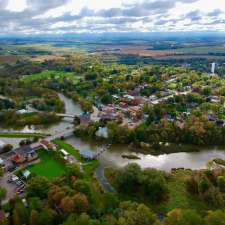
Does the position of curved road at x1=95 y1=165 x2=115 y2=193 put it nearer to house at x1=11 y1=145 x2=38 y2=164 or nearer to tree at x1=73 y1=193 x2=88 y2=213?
tree at x1=73 y1=193 x2=88 y2=213

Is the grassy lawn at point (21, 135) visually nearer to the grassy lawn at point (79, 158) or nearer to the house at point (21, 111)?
the grassy lawn at point (79, 158)

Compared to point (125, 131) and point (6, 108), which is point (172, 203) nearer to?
point (125, 131)

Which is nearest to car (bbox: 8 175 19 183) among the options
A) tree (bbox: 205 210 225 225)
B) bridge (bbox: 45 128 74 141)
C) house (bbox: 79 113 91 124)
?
bridge (bbox: 45 128 74 141)

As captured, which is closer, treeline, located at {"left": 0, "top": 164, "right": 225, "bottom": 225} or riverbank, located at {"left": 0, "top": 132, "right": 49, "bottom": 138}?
treeline, located at {"left": 0, "top": 164, "right": 225, "bottom": 225}

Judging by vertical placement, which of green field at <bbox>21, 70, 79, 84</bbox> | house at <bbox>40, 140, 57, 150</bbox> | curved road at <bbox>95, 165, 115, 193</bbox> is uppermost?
green field at <bbox>21, 70, 79, 84</bbox>

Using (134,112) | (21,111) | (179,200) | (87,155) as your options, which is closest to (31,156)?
(87,155)

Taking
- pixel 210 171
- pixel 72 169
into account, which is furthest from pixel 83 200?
pixel 210 171

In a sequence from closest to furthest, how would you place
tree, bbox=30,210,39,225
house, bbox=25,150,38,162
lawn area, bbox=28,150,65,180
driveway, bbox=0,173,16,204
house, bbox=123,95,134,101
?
tree, bbox=30,210,39,225
driveway, bbox=0,173,16,204
lawn area, bbox=28,150,65,180
house, bbox=25,150,38,162
house, bbox=123,95,134,101

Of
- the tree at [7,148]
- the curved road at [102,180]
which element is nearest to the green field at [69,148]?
the curved road at [102,180]

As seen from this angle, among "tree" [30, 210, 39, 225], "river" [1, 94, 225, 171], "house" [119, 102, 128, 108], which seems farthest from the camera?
"house" [119, 102, 128, 108]
